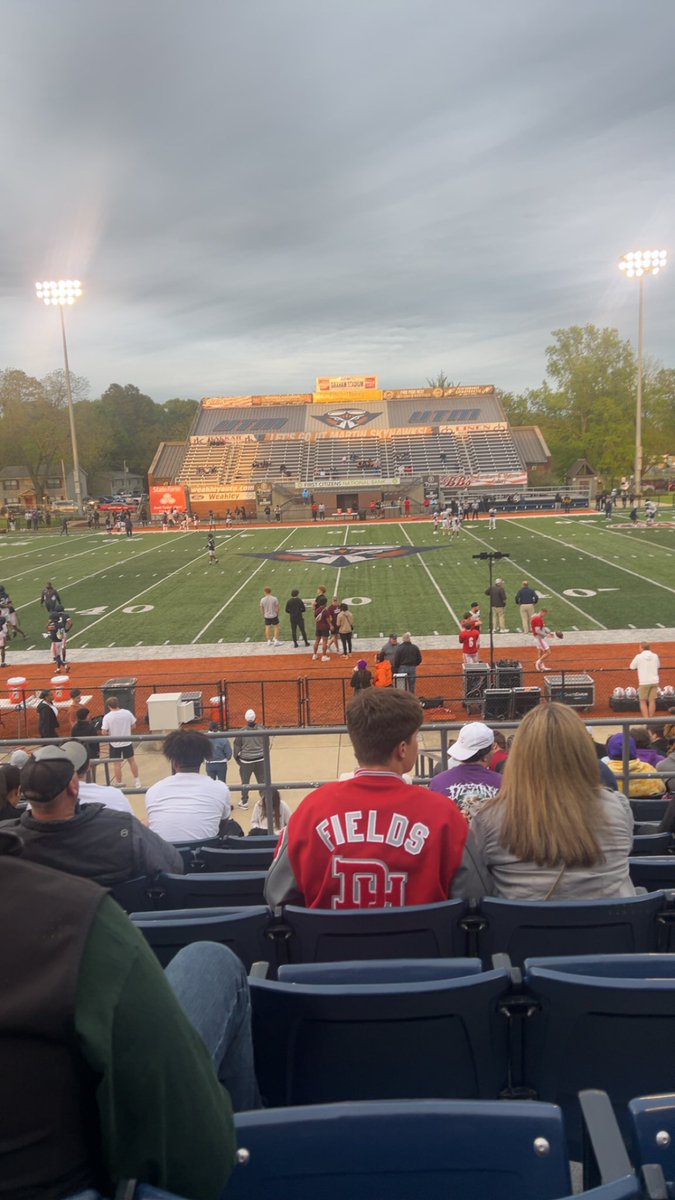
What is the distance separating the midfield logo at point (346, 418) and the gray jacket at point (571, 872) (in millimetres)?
87187

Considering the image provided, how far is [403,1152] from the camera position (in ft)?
5.65

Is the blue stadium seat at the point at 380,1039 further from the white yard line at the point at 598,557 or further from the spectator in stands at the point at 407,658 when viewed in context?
the white yard line at the point at 598,557

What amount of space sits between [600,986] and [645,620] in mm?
22038

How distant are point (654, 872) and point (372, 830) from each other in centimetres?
158

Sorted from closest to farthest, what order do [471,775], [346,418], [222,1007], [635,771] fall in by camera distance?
[222,1007] < [471,775] < [635,771] < [346,418]

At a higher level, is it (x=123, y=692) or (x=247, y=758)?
(x=247, y=758)

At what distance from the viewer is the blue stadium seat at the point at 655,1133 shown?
1715mm

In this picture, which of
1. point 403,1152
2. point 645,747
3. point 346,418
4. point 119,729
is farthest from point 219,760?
point 346,418

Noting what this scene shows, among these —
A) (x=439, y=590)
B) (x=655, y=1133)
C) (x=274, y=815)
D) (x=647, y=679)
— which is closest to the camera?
(x=655, y=1133)

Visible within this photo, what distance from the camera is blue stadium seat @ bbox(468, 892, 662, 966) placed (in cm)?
306

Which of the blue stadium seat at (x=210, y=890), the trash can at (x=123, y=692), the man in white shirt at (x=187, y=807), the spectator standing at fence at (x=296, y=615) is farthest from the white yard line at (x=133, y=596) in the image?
the blue stadium seat at (x=210, y=890)

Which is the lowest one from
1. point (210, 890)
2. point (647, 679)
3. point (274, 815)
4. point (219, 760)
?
A: point (647, 679)

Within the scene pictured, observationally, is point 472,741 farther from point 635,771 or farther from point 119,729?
point 119,729

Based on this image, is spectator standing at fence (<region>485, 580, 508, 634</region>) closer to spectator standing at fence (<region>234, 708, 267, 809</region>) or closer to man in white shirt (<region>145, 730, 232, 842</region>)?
spectator standing at fence (<region>234, 708, 267, 809</region>)
